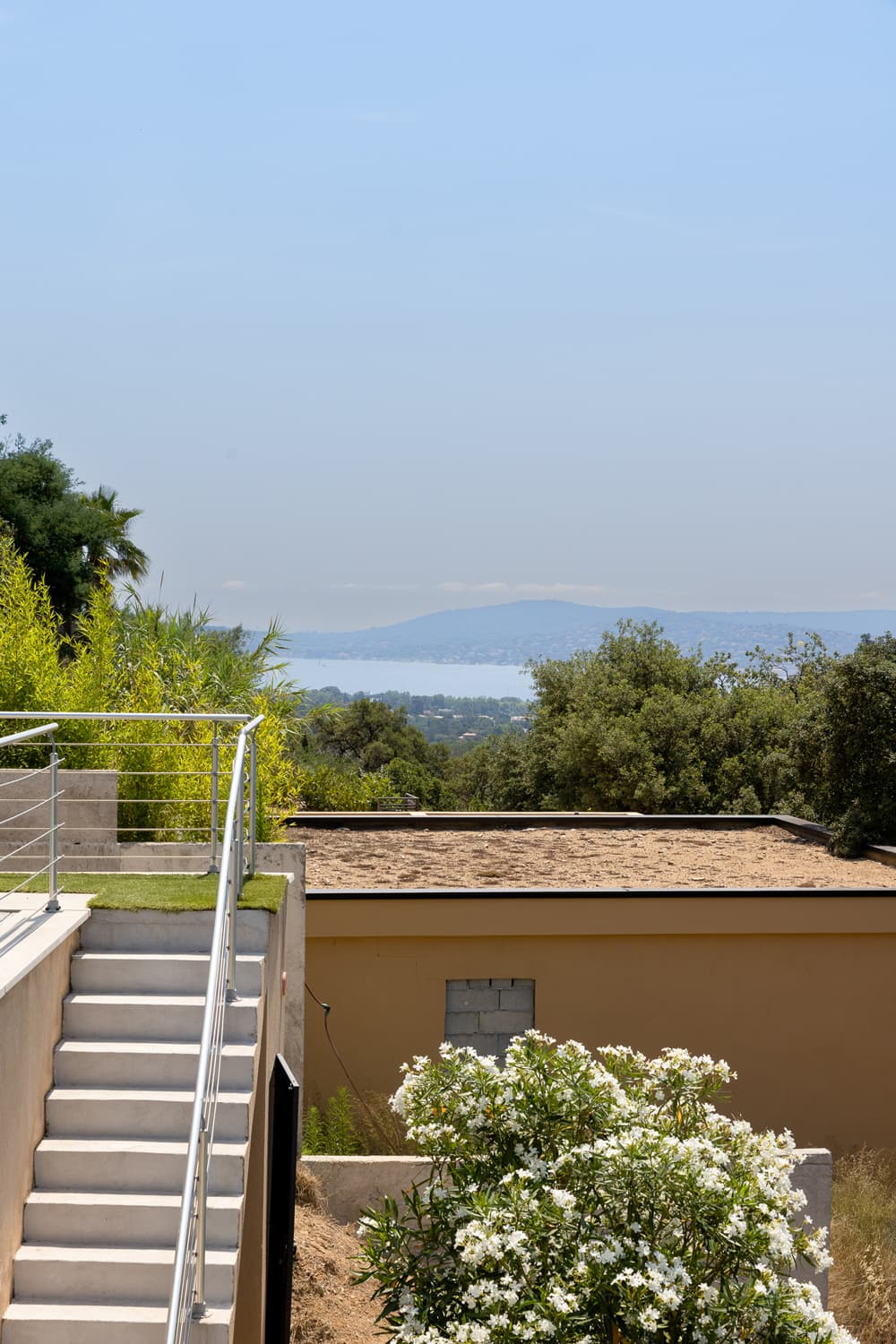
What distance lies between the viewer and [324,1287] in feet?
22.2

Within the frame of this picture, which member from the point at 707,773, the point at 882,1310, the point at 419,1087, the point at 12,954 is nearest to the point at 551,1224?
the point at 419,1087

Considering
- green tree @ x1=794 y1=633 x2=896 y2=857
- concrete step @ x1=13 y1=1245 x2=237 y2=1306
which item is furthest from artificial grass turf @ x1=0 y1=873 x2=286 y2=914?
green tree @ x1=794 y1=633 x2=896 y2=857

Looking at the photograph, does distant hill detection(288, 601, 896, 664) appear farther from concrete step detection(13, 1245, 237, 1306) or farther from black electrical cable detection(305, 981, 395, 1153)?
concrete step detection(13, 1245, 237, 1306)

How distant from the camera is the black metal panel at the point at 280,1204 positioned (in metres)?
6.28

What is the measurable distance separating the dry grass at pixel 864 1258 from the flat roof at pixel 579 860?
8.09 feet

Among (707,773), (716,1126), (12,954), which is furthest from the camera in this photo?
(707,773)

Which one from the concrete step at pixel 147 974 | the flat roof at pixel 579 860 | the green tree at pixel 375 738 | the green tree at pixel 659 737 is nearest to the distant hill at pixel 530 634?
the green tree at pixel 375 738

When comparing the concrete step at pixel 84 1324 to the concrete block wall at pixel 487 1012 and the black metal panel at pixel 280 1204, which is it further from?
the concrete block wall at pixel 487 1012

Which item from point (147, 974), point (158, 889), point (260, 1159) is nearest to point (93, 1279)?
point (260, 1159)

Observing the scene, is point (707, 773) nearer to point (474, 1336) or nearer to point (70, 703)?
point (70, 703)

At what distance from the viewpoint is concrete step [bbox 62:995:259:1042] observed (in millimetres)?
6184

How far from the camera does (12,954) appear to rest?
18.4 ft

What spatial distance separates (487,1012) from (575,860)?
3035 millimetres

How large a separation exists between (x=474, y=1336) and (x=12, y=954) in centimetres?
282
